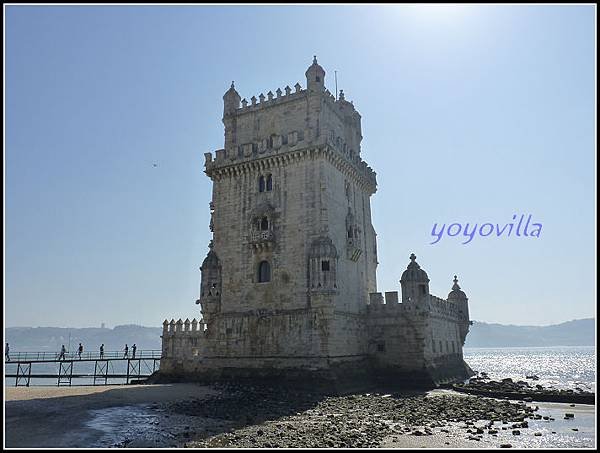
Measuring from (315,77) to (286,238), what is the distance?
12953mm

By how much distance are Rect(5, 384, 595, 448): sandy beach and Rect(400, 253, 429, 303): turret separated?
1006 centimetres

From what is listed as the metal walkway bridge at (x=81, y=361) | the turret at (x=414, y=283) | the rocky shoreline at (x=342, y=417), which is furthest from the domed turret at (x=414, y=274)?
the metal walkway bridge at (x=81, y=361)

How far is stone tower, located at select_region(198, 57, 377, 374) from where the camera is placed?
34.2m

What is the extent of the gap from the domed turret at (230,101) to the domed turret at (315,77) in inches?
282

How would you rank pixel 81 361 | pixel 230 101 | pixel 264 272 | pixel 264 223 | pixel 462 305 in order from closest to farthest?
pixel 264 272, pixel 264 223, pixel 230 101, pixel 462 305, pixel 81 361

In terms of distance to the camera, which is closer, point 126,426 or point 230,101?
point 126,426

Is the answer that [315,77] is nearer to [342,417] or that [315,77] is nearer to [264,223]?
[264,223]

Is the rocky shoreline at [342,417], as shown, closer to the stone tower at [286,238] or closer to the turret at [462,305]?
the stone tower at [286,238]

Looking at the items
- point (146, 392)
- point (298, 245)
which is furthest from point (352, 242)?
point (146, 392)

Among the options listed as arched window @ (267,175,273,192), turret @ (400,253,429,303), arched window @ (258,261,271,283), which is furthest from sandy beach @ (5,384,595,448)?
arched window @ (267,175,273,192)

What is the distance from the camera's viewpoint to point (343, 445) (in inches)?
674

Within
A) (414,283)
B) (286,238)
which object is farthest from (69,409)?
(414,283)

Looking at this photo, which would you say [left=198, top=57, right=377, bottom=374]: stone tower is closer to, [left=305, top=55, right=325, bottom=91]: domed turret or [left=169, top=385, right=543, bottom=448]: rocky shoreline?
[left=305, top=55, right=325, bottom=91]: domed turret

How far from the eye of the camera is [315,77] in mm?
38750
